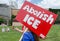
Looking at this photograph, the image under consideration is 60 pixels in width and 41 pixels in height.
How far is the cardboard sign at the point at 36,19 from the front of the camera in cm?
331

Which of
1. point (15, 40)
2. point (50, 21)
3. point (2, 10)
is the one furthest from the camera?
point (2, 10)

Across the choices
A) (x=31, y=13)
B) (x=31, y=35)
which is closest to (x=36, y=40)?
(x=31, y=35)

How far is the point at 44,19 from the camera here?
10.9ft

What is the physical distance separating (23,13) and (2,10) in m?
32.8

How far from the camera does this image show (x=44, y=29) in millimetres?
3350

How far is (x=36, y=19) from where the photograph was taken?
10.9ft

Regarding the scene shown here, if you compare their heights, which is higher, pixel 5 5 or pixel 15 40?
pixel 15 40

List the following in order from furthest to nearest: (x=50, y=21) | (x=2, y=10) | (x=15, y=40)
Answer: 1. (x=2, y=10)
2. (x=15, y=40)
3. (x=50, y=21)

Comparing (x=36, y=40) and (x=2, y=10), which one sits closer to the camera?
(x=36, y=40)

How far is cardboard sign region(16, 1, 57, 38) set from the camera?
331 cm

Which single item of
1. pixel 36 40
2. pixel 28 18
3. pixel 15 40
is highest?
pixel 28 18

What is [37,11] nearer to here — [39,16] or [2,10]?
[39,16]

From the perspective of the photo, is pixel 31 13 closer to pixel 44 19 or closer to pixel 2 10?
pixel 44 19

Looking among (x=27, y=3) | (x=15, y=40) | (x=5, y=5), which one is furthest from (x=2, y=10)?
(x=27, y=3)
